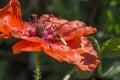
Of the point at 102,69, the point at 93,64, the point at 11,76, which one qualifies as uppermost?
the point at 93,64

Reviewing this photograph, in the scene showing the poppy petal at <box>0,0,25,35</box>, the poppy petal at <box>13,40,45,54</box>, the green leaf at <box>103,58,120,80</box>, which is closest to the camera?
the poppy petal at <box>13,40,45,54</box>

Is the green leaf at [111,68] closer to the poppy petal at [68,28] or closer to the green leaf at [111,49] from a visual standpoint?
the green leaf at [111,49]

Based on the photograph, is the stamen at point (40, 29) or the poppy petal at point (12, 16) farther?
the stamen at point (40, 29)

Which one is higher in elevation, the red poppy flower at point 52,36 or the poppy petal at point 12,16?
the poppy petal at point 12,16

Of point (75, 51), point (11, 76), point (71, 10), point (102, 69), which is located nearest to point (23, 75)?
point (11, 76)

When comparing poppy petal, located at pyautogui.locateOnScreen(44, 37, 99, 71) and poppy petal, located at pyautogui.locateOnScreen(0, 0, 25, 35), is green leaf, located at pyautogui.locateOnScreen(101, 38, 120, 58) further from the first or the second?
poppy petal, located at pyautogui.locateOnScreen(0, 0, 25, 35)

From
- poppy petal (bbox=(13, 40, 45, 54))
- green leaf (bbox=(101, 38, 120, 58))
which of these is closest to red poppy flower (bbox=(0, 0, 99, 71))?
poppy petal (bbox=(13, 40, 45, 54))

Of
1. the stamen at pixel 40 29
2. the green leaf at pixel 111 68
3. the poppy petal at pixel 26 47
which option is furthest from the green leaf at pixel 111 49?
the poppy petal at pixel 26 47

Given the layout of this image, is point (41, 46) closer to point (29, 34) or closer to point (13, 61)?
point (29, 34)
